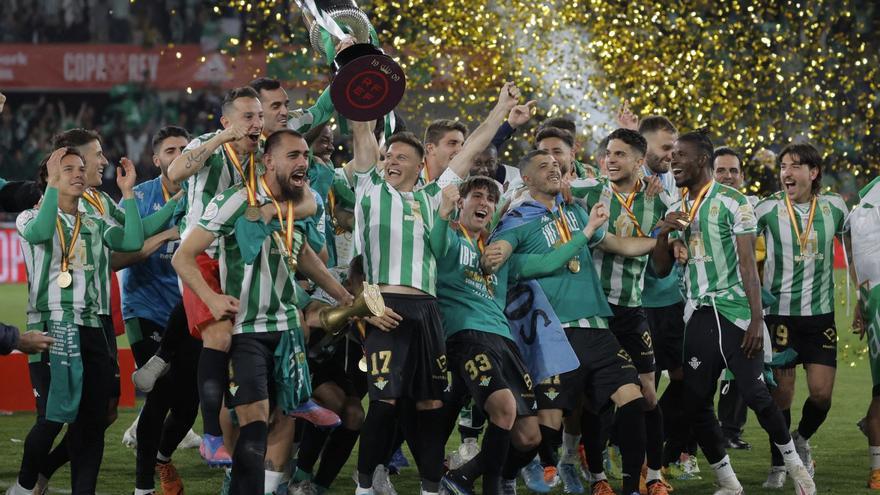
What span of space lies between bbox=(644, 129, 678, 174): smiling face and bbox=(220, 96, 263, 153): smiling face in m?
2.79

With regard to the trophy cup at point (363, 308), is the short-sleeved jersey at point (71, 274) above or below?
above

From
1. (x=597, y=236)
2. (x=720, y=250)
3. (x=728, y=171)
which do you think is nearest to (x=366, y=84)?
(x=597, y=236)

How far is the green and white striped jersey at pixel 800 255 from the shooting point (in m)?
7.39

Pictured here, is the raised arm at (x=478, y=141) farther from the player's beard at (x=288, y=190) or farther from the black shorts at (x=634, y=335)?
the black shorts at (x=634, y=335)

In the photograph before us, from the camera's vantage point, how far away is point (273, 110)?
258 inches

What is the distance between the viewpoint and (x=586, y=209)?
695cm

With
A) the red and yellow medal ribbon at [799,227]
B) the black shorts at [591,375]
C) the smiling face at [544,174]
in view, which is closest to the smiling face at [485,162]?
the smiling face at [544,174]

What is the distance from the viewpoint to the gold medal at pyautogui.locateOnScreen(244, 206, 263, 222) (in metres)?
5.27

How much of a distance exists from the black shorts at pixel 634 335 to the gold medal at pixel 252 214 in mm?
2329

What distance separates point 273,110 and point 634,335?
2159mm

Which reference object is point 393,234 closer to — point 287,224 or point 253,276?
point 287,224

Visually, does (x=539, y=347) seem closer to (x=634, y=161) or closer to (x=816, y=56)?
(x=634, y=161)

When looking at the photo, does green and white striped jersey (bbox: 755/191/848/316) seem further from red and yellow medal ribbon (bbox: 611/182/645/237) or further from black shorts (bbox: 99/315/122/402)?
black shorts (bbox: 99/315/122/402)

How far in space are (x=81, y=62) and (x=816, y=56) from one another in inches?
589
